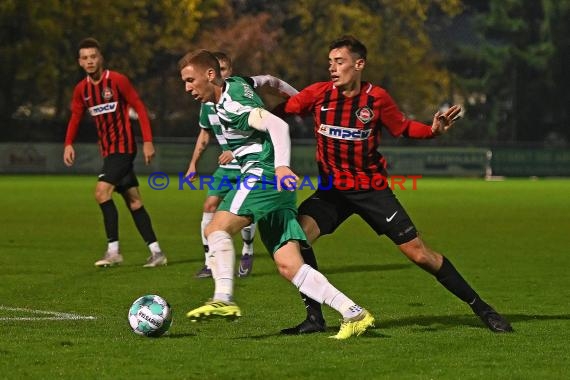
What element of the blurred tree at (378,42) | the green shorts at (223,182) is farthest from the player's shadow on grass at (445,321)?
the blurred tree at (378,42)

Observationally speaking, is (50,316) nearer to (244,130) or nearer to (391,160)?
(244,130)

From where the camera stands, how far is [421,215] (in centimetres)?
2397

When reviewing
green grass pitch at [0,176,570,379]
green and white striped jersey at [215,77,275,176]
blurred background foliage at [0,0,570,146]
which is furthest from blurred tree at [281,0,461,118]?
green and white striped jersey at [215,77,275,176]

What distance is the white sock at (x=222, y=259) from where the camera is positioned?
811 cm

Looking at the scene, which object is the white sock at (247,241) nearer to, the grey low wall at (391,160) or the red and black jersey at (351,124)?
the red and black jersey at (351,124)

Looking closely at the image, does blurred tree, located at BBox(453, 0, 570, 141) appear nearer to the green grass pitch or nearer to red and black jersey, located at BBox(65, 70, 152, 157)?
the green grass pitch

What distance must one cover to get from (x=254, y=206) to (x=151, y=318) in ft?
3.17

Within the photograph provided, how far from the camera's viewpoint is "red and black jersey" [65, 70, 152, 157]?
1379 cm

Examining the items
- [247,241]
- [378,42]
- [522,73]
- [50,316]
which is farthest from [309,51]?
[50,316]

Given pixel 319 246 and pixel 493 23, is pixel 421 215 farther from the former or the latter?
pixel 493 23

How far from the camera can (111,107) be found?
1392 cm

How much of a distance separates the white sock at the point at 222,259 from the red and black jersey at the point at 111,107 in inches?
226

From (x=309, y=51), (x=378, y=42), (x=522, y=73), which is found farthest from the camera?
(x=522, y=73)

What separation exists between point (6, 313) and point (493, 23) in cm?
5349
